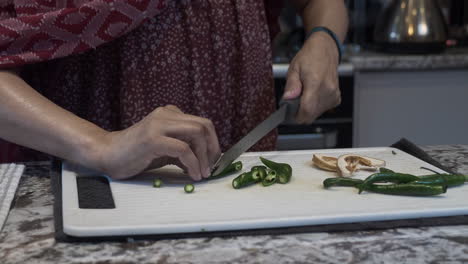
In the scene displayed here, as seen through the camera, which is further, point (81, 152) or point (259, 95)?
point (259, 95)

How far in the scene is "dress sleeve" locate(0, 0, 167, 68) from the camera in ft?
3.15

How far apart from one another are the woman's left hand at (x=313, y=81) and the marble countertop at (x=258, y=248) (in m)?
0.42

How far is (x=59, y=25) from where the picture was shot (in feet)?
3.28

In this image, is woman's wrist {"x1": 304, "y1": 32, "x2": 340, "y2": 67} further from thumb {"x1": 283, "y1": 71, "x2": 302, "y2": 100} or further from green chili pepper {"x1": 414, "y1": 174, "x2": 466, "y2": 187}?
green chili pepper {"x1": 414, "y1": 174, "x2": 466, "y2": 187}

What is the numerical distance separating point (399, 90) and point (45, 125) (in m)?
1.65

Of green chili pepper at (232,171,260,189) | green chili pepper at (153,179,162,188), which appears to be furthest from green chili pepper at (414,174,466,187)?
green chili pepper at (153,179,162,188)

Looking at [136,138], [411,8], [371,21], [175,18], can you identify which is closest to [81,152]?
[136,138]

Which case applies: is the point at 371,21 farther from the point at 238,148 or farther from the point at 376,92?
the point at 238,148

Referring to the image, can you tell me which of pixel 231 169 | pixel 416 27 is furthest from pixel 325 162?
pixel 416 27

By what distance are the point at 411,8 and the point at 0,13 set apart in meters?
1.71

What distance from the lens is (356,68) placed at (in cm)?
222

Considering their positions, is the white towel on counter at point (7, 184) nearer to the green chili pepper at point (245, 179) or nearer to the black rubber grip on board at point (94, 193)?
the black rubber grip on board at point (94, 193)

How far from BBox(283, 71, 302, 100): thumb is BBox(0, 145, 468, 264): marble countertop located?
42cm

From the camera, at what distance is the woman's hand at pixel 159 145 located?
900 mm
